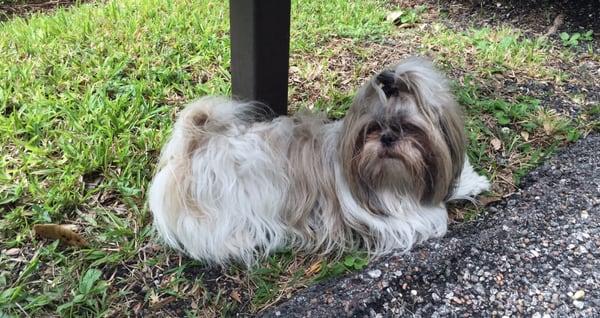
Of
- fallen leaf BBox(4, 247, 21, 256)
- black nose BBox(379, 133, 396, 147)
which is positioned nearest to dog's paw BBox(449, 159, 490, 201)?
black nose BBox(379, 133, 396, 147)

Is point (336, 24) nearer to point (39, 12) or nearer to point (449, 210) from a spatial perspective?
point (449, 210)

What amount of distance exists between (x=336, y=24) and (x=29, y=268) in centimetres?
354

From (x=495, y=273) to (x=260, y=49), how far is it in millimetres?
1680

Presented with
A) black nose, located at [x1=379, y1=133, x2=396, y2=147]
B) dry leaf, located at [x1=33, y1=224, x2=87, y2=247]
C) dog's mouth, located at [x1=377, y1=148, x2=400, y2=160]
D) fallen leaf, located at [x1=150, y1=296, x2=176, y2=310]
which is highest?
black nose, located at [x1=379, y1=133, x2=396, y2=147]

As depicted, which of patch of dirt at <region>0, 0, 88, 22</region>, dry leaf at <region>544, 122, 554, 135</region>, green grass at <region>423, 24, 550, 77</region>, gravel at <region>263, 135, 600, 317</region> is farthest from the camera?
patch of dirt at <region>0, 0, 88, 22</region>

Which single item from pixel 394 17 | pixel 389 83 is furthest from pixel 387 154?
pixel 394 17

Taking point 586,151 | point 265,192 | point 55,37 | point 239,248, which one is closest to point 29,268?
point 239,248

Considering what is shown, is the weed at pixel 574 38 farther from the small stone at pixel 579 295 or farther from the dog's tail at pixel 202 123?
the dog's tail at pixel 202 123

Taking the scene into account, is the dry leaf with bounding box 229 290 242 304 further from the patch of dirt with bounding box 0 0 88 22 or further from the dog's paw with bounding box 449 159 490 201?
the patch of dirt with bounding box 0 0 88 22

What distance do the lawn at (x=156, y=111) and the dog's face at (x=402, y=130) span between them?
19.9 inches

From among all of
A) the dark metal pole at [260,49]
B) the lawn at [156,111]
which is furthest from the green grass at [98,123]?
the dark metal pole at [260,49]

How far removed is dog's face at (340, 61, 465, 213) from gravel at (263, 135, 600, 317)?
0.42 metres

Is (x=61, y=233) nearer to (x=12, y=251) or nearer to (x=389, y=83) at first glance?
(x=12, y=251)

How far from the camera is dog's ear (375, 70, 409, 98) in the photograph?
271 centimetres
